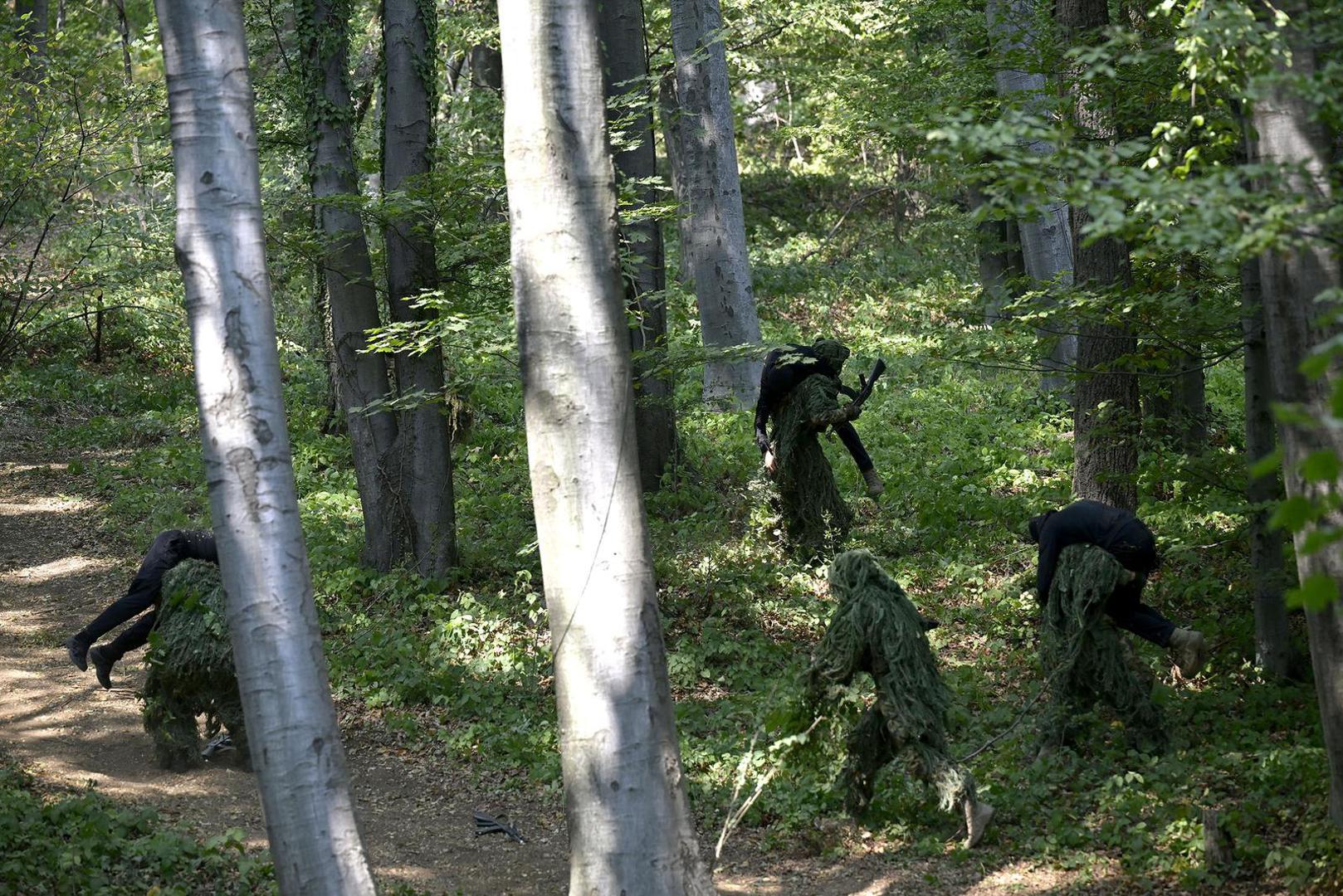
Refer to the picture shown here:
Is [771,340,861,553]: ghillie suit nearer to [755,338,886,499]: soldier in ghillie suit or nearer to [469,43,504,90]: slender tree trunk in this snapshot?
[755,338,886,499]: soldier in ghillie suit

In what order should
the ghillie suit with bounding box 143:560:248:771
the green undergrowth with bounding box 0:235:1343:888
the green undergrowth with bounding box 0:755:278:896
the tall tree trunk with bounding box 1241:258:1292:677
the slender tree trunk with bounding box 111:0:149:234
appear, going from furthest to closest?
the slender tree trunk with bounding box 111:0:149:234, the ghillie suit with bounding box 143:560:248:771, the tall tree trunk with bounding box 1241:258:1292:677, the green undergrowth with bounding box 0:235:1343:888, the green undergrowth with bounding box 0:755:278:896

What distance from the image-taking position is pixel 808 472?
34.3 feet

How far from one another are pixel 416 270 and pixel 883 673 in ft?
21.6

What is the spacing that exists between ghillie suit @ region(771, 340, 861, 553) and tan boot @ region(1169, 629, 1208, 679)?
3.65 m

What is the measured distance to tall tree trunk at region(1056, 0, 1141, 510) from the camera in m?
8.74

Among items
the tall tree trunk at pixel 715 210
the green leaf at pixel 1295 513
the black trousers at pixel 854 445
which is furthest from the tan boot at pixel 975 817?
the tall tree trunk at pixel 715 210

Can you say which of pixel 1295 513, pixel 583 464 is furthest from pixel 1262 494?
pixel 1295 513

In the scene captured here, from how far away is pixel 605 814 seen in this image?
176 inches

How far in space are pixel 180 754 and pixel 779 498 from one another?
533 centimetres

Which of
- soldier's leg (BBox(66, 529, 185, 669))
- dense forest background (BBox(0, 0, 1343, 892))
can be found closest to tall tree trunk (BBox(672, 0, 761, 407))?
dense forest background (BBox(0, 0, 1343, 892))

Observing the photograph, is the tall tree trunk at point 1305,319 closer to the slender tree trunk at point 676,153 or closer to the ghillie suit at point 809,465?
the ghillie suit at point 809,465

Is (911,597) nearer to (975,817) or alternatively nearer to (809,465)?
(809,465)

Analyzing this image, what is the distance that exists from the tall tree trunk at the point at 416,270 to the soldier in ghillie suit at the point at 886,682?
5384 millimetres

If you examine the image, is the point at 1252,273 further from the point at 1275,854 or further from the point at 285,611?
the point at 285,611
